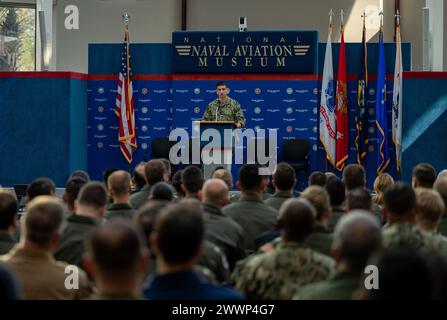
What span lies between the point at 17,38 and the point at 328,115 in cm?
880

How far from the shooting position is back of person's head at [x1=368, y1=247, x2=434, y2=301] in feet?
8.04

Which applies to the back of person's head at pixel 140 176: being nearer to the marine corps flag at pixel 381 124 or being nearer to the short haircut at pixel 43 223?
the short haircut at pixel 43 223

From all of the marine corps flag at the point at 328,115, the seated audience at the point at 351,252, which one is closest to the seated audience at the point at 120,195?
the seated audience at the point at 351,252

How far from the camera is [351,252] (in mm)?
3271

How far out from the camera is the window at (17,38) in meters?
19.9

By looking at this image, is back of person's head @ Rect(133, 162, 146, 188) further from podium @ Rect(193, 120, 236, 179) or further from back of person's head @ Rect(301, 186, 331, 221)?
podium @ Rect(193, 120, 236, 179)

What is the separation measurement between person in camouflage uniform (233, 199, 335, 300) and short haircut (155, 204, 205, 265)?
1020mm

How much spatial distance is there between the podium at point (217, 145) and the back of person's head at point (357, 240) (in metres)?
9.06

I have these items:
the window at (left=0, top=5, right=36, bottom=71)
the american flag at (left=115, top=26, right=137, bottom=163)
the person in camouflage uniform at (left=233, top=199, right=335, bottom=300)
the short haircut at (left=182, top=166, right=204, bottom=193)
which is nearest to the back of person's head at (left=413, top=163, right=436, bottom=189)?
the short haircut at (left=182, top=166, right=204, bottom=193)

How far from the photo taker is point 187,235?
10.2 ft

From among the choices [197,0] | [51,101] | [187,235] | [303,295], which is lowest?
[303,295]

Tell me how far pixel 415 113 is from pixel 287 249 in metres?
10.4

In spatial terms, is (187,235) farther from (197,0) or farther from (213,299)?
(197,0)

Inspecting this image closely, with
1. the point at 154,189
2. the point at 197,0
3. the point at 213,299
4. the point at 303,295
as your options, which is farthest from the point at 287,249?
the point at 197,0
